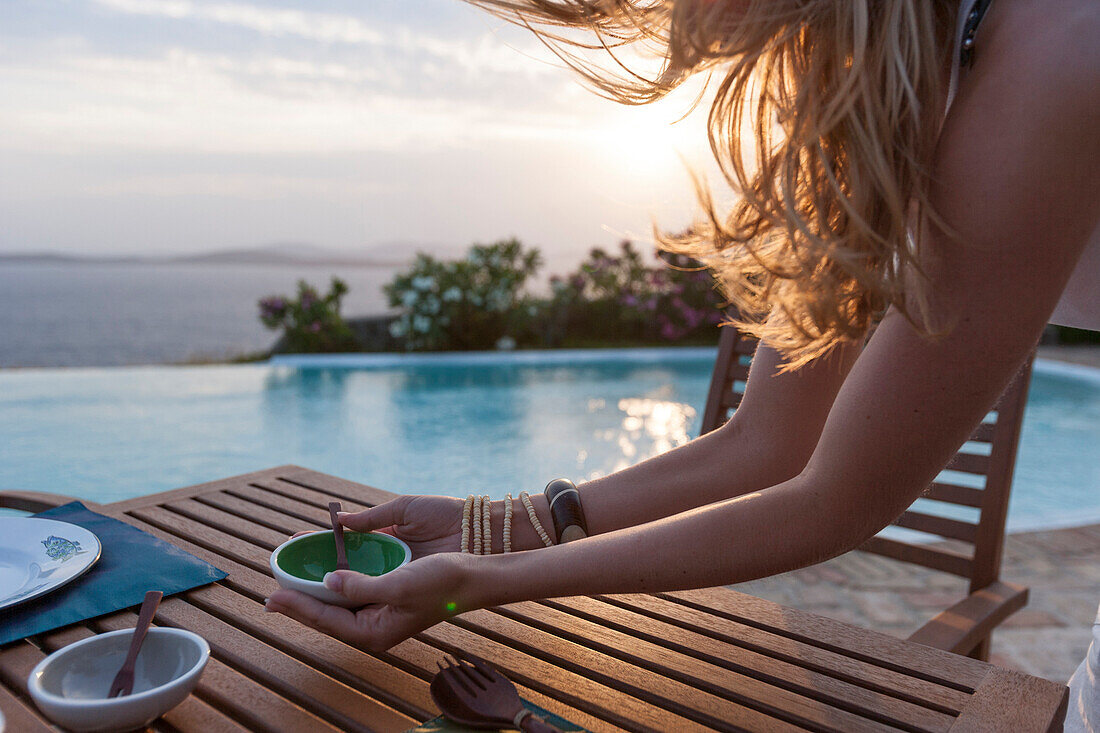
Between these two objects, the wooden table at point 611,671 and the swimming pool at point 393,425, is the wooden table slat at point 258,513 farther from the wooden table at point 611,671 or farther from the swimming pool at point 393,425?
the swimming pool at point 393,425

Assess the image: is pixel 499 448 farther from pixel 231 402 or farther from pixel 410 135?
pixel 410 135

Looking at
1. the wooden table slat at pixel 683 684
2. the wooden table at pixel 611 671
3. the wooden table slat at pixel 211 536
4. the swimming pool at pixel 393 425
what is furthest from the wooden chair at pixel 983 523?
the swimming pool at pixel 393 425

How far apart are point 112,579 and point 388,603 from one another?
15.6 inches

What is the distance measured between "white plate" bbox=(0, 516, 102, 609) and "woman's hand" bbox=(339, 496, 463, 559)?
12.2 inches

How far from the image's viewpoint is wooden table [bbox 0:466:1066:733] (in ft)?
2.10

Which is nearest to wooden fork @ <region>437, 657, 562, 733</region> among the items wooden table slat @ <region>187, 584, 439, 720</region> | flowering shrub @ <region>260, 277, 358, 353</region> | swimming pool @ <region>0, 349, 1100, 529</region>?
wooden table slat @ <region>187, 584, 439, 720</region>

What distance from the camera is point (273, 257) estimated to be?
56125 millimetres

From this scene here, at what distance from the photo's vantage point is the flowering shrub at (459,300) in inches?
369

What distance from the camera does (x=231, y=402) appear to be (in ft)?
22.1

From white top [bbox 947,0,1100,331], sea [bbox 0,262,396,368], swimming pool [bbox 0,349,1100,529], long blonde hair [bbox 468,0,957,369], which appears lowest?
sea [bbox 0,262,396,368]

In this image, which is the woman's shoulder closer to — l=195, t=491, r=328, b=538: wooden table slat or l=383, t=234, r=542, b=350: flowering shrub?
l=195, t=491, r=328, b=538: wooden table slat

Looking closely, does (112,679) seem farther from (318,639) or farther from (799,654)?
(799,654)

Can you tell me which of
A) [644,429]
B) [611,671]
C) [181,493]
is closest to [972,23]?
[611,671]

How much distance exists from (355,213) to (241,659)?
3972 centimetres
